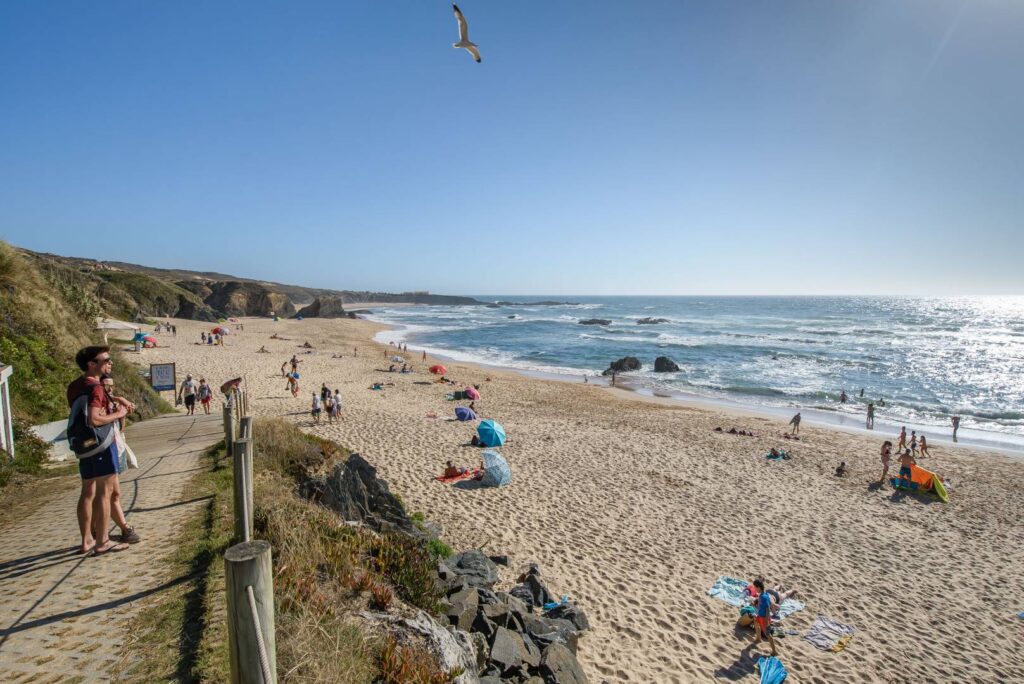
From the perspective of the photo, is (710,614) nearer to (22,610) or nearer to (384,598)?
(384,598)

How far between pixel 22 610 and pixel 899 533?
613 inches

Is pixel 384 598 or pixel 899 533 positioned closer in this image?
pixel 384 598

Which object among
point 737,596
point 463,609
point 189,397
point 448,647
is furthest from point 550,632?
point 189,397

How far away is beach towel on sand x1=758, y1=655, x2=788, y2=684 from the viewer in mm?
6410

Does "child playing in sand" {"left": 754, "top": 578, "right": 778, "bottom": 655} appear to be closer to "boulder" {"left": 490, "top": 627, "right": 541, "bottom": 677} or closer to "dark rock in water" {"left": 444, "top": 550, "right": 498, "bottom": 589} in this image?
"boulder" {"left": 490, "top": 627, "right": 541, "bottom": 677}

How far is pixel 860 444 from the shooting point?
19.2 metres

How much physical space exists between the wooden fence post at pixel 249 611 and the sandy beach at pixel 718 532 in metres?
5.37

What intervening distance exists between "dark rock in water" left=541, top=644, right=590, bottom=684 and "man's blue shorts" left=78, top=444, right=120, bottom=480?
15.7 ft

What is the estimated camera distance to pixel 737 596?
829 centimetres

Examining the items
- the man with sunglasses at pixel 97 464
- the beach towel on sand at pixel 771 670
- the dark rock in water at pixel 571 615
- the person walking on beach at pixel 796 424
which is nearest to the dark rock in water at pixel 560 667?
the dark rock in water at pixel 571 615

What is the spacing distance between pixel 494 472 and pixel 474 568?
4.62 m

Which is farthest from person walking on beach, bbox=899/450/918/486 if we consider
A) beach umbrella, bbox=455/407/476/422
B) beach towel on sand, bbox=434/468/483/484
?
beach umbrella, bbox=455/407/476/422

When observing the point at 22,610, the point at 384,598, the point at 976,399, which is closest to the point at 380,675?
the point at 384,598

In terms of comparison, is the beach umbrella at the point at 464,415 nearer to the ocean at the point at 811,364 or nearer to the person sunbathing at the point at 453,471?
the person sunbathing at the point at 453,471
